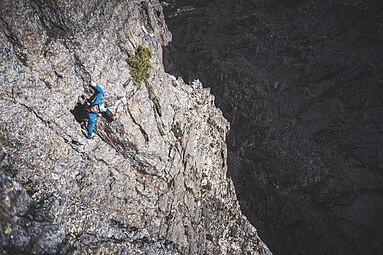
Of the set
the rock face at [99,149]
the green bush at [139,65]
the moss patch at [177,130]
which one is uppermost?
the green bush at [139,65]

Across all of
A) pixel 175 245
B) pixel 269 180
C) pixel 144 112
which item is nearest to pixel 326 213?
pixel 269 180

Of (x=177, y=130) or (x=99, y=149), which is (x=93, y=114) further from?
(x=177, y=130)

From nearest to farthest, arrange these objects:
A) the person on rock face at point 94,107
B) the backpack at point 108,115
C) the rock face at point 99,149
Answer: the rock face at point 99,149 → the person on rock face at point 94,107 → the backpack at point 108,115

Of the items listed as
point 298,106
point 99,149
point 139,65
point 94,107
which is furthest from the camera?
point 298,106

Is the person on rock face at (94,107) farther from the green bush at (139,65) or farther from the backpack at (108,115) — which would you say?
the green bush at (139,65)

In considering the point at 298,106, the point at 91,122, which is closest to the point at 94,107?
the point at 91,122

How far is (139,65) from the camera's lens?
1850 centimetres

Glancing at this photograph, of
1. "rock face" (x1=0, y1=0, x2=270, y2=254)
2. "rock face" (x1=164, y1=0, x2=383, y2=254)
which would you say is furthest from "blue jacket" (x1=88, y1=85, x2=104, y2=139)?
"rock face" (x1=164, y1=0, x2=383, y2=254)

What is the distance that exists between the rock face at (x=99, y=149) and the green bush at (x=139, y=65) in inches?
18.3

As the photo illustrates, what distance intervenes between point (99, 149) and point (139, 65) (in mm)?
6773

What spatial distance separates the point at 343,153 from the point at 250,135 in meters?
10.7

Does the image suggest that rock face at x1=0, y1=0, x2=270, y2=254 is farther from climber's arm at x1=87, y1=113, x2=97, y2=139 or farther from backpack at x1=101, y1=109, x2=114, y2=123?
climber's arm at x1=87, y1=113, x2=97, y2=139

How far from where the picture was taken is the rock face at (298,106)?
2748 centimetres

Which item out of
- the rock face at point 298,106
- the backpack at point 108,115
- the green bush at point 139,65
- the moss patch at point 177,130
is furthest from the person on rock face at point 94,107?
the rock face at point 298,106
